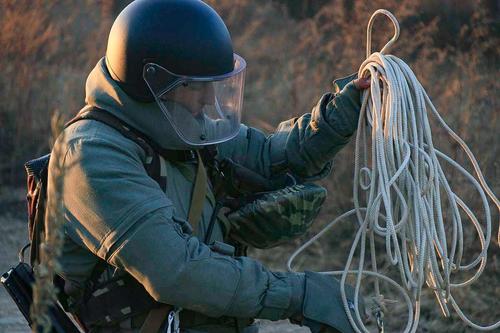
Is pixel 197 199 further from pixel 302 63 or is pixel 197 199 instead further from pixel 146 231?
pixel 302 63

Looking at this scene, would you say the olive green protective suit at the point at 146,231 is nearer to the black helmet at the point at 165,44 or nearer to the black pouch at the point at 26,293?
the black helmet at the point at 165,44

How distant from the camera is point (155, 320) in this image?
309 cm

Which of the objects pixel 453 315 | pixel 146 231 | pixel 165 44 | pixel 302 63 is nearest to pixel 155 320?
pixel 146 231

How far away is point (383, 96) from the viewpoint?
130 inches

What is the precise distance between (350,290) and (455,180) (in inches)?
144

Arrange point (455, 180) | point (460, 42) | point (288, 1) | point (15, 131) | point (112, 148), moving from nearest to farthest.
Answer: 1. point (112, 148)
2. point (455, 180)
3. point (460, 42)
4. point (15, 131)
5. point (288, 1)

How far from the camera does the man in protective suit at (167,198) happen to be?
2912 mm

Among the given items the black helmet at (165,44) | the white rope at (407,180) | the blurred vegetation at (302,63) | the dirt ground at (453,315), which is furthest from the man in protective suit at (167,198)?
the blurred vegetation at (302,63)

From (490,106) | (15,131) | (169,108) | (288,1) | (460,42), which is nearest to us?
(169,108)

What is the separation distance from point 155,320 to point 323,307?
475 millimetres

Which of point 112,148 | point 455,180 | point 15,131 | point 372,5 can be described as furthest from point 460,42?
point 112,148

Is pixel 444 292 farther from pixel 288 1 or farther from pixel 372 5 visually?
pixel 288 1

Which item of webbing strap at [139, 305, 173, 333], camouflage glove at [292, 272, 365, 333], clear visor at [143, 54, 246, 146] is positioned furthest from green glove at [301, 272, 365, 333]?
clear visor at [143, 54, 246, 146]

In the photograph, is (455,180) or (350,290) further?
(455,180)
